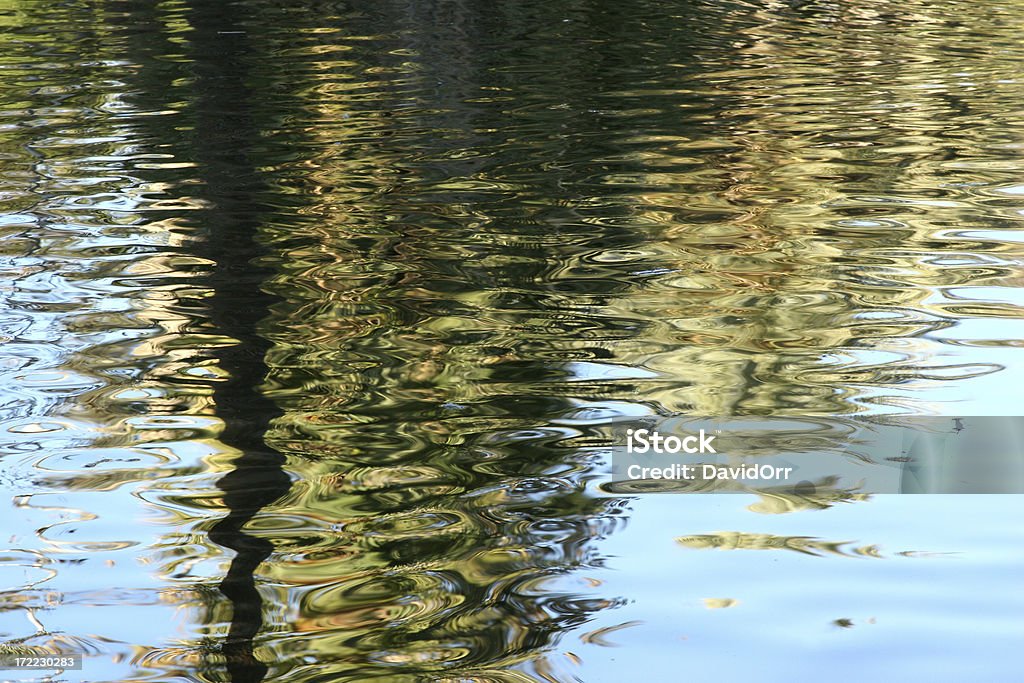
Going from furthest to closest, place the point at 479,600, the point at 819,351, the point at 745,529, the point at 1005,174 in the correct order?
the point at 1005,174
the point at 819,351
the point at 745,529
the point at 479,600

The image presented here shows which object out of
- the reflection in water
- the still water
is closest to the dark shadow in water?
the still water

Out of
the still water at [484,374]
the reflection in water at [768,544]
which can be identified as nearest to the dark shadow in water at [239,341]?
the still water at [484,374]

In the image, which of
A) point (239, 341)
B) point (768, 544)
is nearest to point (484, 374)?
point (239, 341)

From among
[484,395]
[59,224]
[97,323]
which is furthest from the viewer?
[59,224]

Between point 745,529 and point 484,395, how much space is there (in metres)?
1.36

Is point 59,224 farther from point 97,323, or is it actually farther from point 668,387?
point 668,387

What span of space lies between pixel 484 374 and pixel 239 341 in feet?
4.02

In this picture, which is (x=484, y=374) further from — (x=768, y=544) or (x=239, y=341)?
(x=768, y=544)

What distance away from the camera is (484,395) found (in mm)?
4723

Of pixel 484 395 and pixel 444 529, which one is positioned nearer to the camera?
pixel 444 529

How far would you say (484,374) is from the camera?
16.1 feet

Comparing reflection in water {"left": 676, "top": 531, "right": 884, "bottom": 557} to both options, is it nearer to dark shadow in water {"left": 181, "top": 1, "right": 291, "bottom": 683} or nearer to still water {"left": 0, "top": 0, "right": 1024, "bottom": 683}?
still water {"left": 0, "top": 0, "right": 1024, "bottom": 683}

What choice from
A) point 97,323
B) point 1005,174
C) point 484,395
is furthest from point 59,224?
point 1005,174

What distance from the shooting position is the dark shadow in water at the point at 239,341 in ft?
11.4
